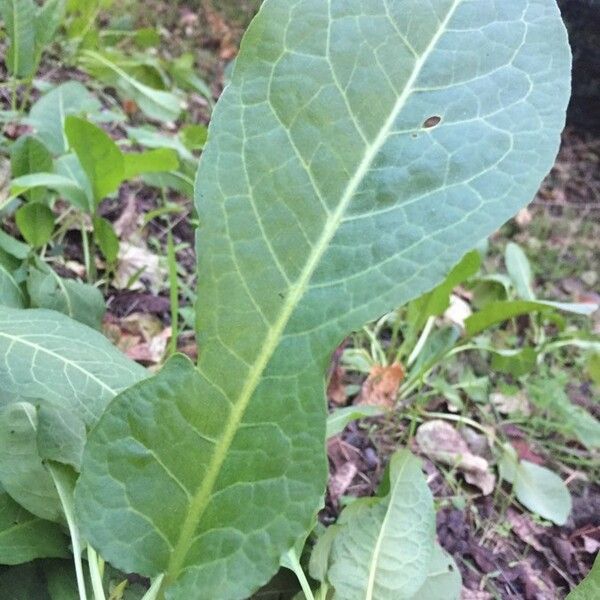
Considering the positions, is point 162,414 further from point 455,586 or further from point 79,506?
point 455,586

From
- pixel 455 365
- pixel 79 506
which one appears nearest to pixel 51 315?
pixel 79 506

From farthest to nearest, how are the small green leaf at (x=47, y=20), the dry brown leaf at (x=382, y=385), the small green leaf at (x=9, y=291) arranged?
the small green leaf at (x=47, y=20) < the dry brown leaf at (x=382, y=385) < the small green leaf at (x=9, y=291)

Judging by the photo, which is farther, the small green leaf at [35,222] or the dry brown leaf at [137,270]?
the dry brown leaf at [137,270]

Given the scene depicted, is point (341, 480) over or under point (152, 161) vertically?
under

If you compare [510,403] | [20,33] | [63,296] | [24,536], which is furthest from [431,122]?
[20,33]

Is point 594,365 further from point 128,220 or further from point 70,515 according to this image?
point 70,515

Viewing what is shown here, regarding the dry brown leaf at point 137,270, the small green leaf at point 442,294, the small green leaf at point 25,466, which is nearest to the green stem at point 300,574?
the small green leaf at point 25,466

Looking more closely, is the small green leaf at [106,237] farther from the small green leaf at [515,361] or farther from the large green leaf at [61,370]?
the small green leaf at [515,361]
